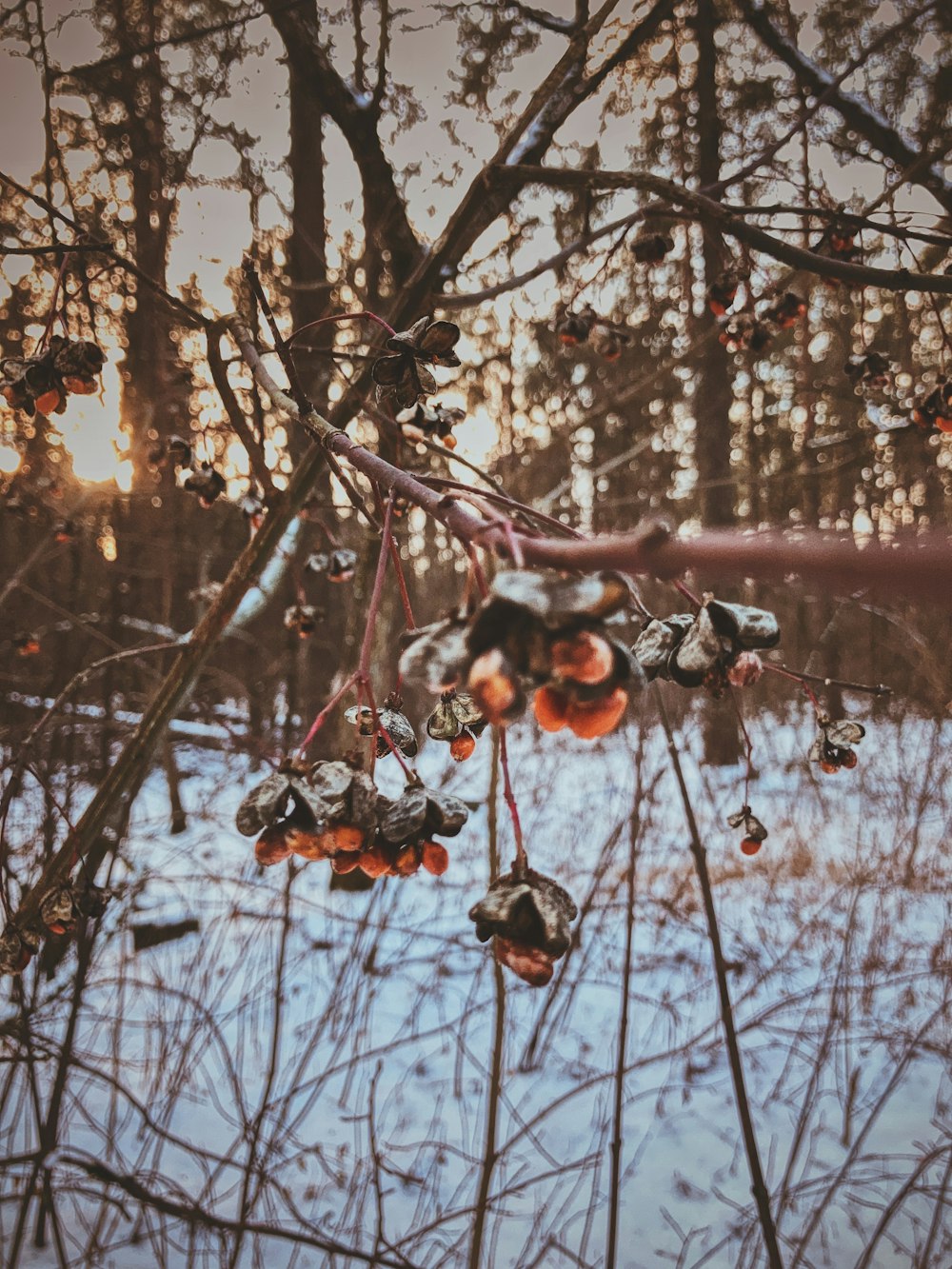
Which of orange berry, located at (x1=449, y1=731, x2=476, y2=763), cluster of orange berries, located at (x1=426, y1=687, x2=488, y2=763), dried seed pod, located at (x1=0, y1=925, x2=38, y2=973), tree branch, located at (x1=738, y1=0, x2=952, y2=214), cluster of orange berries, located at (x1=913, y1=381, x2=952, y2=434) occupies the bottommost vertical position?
dried seed pod, located at (x1=0, y1=925, x2=38, y2=973)

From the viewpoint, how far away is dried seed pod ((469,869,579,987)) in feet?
1.70

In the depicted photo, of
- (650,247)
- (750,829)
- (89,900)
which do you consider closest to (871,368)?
(650,247)

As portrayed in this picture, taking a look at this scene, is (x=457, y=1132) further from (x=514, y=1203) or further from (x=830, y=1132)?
(x=830, y=1132)

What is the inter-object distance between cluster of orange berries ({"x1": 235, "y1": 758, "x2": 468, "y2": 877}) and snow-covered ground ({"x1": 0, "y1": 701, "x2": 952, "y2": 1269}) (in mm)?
883

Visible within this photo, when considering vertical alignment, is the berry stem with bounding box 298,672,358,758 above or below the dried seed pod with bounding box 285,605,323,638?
below

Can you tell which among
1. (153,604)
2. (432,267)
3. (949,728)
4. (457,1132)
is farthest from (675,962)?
(153,604)

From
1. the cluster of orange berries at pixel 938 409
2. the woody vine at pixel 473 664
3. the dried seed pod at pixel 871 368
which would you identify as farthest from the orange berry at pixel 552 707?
the dried seed pod at pixel 871 368

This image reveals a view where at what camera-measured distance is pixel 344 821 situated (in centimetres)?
56

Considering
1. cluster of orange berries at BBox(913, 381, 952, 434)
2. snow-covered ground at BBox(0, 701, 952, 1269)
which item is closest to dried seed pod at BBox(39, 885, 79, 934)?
snow-covered ground at BBox(0, 701, 952, 1269)

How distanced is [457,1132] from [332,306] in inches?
163

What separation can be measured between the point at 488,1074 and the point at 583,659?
9.33 feet

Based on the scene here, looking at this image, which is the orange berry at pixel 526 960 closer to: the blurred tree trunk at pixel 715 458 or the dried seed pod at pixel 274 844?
the dried seed pod at pixel 274 844

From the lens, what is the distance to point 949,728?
21.0 ft

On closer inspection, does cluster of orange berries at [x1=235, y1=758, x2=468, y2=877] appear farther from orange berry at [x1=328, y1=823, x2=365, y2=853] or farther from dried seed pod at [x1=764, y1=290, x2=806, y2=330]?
dried seed pod at [x1=764, y1=290, x2=806, y2=330]
